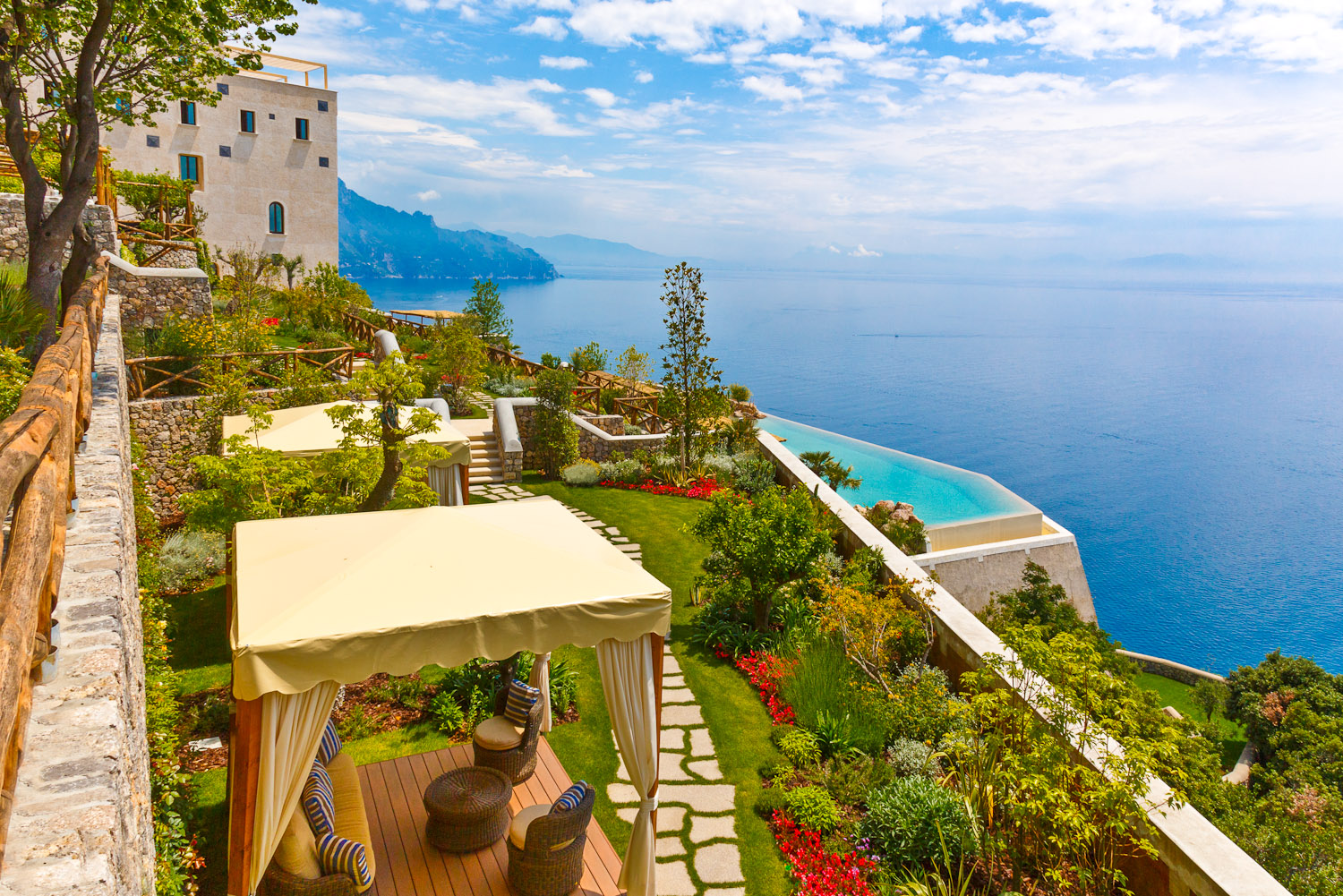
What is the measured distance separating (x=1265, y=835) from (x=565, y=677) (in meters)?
6.68

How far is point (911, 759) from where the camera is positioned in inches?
271

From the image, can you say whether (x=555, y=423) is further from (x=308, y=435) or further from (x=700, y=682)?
(x=700, y=682)

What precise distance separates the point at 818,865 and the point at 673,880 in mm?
1148

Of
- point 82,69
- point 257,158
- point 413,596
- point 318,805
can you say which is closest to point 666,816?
point 318,805

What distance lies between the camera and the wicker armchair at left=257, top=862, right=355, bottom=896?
4598mm

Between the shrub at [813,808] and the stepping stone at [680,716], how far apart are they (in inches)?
59.1

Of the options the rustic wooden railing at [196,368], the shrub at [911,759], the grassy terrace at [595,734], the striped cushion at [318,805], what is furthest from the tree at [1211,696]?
the rustic wooden railing at [196,368]

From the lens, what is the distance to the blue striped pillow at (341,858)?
15.3 ft

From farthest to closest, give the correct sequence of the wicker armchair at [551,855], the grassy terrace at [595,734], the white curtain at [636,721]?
the grassy terrace at [595,734] → the white curtain at [636,721] → the wicker armchair at [551,855]

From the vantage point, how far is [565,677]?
830cm

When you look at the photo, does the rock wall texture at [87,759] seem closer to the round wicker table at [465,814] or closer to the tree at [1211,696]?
the round wicker table at [465,814]

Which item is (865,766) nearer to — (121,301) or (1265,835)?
(1265,835)

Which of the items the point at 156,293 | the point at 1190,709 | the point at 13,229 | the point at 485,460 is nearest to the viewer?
the point at 13,229

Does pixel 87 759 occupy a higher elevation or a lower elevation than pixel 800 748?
higher
